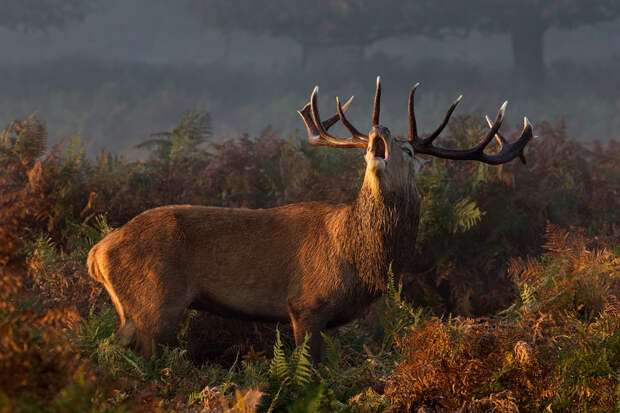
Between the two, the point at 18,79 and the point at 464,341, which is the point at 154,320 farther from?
the point at 18,79

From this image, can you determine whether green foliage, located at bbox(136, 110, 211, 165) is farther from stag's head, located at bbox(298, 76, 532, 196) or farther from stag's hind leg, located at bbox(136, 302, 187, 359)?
stag's hind leg, located at bbox(136, 302, 187, 359)

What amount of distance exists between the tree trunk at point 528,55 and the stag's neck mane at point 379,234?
4862 centimetres

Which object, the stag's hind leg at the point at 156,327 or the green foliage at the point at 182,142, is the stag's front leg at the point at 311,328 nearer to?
the stag's hind leg at the point at 156,327

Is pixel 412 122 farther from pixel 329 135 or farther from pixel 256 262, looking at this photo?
pixel 256 262

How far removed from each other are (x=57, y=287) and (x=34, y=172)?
1943mm

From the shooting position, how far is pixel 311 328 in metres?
4.35

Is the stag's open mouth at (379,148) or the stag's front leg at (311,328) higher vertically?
the stag's open mouth at (379,148)

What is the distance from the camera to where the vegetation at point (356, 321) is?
282 cm

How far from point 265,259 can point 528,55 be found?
52217mm

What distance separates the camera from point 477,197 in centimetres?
730

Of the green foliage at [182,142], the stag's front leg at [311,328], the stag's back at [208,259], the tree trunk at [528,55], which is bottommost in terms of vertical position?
the stag's front leg at [311,328]

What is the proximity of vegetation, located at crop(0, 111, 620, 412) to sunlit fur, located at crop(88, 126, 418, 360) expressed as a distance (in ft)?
0.83

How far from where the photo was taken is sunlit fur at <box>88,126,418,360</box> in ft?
13.9

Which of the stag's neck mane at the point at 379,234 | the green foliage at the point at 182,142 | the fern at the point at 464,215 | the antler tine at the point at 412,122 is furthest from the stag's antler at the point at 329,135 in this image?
the green foliage at the point at 182,142
